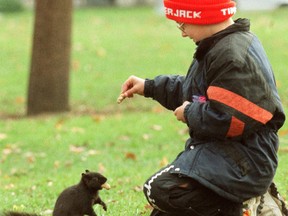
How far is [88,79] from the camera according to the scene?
1766cm

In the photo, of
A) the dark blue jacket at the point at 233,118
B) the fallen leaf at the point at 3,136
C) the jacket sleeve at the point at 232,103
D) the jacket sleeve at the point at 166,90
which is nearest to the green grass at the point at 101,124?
the fallen leaf at the point at 3,136

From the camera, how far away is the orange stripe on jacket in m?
4.54

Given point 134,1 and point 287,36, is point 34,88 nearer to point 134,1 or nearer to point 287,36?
point 287,36

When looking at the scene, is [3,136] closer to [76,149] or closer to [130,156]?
[76,149]

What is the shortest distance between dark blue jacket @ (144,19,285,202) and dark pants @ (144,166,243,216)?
0.09 m

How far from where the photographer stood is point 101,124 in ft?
39.8

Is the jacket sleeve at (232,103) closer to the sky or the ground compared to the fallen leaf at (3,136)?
closer to the sky

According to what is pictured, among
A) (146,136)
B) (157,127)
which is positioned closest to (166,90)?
(146,136)

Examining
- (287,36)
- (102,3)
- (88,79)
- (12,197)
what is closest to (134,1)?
(102,3)

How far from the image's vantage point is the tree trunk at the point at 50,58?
13.2m

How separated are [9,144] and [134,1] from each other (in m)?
27.4

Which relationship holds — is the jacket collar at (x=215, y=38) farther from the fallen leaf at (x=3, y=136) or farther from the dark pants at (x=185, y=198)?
the fallen leaf at (x=3, y=136)

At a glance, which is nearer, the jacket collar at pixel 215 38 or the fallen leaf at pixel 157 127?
the jacket collar at pixel 215 38

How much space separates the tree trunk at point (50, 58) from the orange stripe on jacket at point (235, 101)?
350 inches
